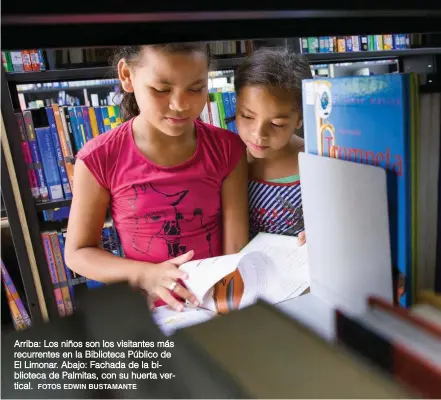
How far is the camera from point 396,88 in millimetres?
379

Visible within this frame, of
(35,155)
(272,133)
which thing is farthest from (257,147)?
(35,155)

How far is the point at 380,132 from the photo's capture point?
0.41 m

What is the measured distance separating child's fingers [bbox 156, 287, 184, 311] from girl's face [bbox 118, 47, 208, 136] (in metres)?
0.33

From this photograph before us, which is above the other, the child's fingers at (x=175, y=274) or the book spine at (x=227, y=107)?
the book spine at (x=227, y=107)

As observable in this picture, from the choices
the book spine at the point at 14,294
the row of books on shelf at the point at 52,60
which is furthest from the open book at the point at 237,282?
the book spine at the point at 14,294

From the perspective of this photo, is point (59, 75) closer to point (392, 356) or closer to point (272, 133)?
point (272, 133)

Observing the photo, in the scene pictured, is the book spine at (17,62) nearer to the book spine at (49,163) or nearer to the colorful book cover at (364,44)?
the book spine at (49,163)

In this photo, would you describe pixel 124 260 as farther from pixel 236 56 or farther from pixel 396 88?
pixel 236 56

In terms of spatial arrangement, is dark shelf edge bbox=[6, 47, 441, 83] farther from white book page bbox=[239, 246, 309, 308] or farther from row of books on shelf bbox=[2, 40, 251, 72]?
white book page bbox=[239, 246, 309, 308]

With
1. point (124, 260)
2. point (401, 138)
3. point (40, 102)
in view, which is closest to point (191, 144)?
point (124, 260)

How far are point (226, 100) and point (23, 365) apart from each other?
1.48m

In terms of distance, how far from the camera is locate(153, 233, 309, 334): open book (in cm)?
58

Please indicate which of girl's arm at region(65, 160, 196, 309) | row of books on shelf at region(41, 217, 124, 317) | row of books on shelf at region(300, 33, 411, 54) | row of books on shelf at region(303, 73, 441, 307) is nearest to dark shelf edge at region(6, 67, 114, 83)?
row of books on shelf at region(41, 217, 124, 317)

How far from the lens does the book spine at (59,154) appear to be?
63.2 inches
